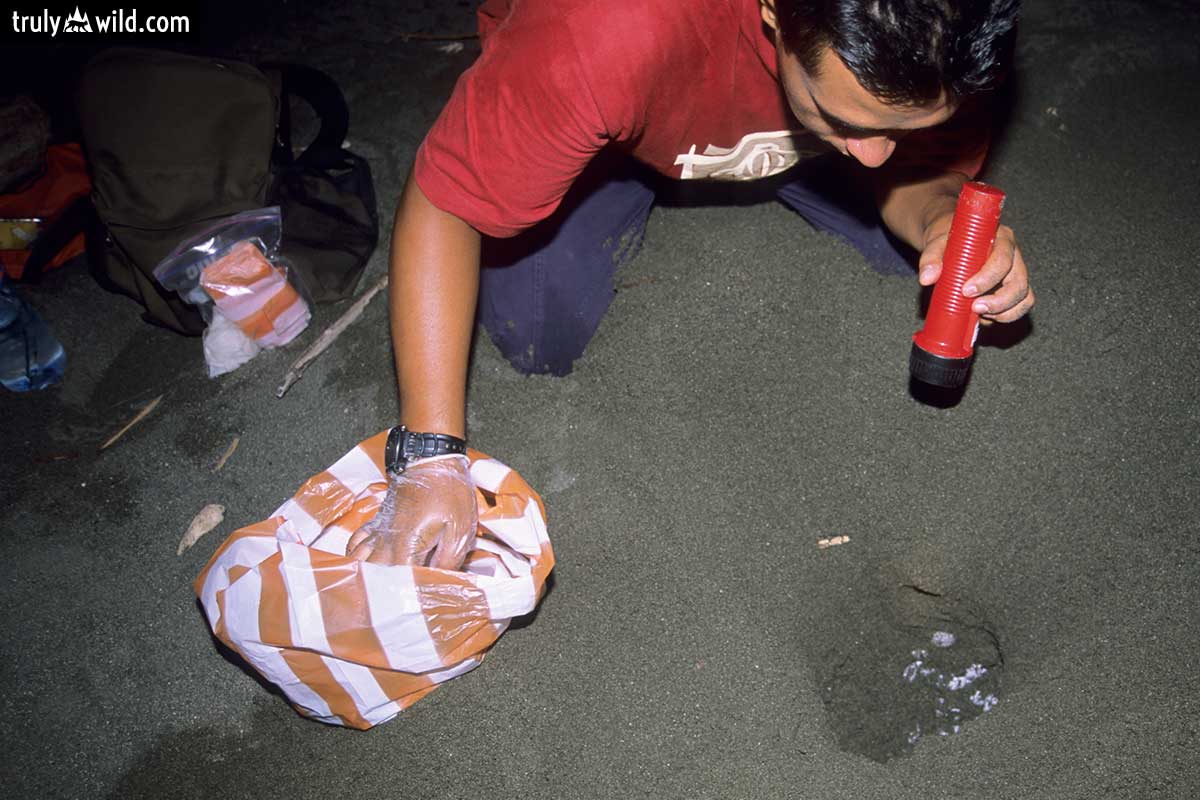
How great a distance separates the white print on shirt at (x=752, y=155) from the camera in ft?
4.20

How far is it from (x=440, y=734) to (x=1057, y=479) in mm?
1173

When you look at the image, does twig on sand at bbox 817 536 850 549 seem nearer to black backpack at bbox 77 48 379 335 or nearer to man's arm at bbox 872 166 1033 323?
Result: man's arm at bbox 872 166 1033 323

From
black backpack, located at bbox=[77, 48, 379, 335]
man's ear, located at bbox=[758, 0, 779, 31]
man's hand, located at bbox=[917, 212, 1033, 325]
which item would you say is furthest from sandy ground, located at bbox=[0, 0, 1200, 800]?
man's ear, located at bbox=[758, 0, 779, 31]

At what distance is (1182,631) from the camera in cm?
129

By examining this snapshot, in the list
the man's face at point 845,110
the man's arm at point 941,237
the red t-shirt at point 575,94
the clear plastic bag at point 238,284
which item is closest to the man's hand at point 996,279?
the man's arm at point 941,237

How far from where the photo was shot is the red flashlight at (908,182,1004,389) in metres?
1.06

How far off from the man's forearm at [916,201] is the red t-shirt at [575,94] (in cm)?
32

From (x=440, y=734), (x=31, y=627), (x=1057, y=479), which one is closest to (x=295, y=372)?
Answer: (x=31, y=627)

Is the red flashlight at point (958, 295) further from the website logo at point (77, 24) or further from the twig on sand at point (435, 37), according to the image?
the website logo at point (77, 24)

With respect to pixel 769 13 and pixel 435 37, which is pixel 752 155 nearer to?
pixel 769 13

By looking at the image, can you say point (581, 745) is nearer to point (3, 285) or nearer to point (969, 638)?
point (969, 638)

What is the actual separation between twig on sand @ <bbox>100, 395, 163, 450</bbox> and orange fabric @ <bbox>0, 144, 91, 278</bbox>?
0.47 m

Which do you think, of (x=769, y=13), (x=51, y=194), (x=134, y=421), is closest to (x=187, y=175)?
(x=51, y=194)

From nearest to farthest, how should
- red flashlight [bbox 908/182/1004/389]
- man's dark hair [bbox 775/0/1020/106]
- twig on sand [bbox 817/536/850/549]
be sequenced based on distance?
man's dark hair [bbox 775/0/1020/106], red flashlight [bbox 908/182/1004/389], twig on sand [bbox 817/536/850/549]
